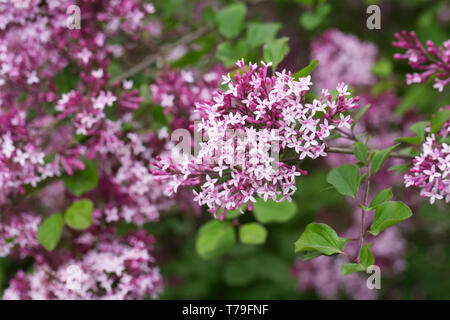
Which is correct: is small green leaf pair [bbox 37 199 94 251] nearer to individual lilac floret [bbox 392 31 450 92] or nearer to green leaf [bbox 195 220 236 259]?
green leaf [bbox 195 220 236 259]

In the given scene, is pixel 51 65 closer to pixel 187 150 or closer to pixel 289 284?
pixel 187 150

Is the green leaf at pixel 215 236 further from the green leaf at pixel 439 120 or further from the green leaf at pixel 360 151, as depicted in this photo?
the green leaf at pixel 439 120

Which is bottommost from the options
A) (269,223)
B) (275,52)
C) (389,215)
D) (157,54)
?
(389,215)

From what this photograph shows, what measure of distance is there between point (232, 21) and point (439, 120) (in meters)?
1.19

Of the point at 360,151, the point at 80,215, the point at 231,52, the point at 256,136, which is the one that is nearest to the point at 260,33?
the point at 231,52

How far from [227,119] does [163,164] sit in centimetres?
24

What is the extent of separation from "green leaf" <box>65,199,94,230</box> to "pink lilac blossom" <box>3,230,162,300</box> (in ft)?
0.52

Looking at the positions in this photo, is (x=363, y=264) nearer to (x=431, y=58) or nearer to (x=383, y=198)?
(x=383, y=198)

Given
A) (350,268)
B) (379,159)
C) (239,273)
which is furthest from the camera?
(239,273)

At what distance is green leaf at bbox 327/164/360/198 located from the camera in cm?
160

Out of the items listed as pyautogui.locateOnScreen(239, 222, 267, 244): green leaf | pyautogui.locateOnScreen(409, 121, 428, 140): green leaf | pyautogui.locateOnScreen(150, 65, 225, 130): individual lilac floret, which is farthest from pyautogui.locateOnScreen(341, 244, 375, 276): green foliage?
pyautogui.locateOnScreen(150, 65, 225, 130): individual lilac floret

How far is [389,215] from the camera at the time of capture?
4.70 ft

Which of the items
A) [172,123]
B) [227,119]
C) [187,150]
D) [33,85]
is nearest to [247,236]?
[187,150]

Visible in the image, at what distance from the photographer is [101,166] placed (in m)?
2.29
